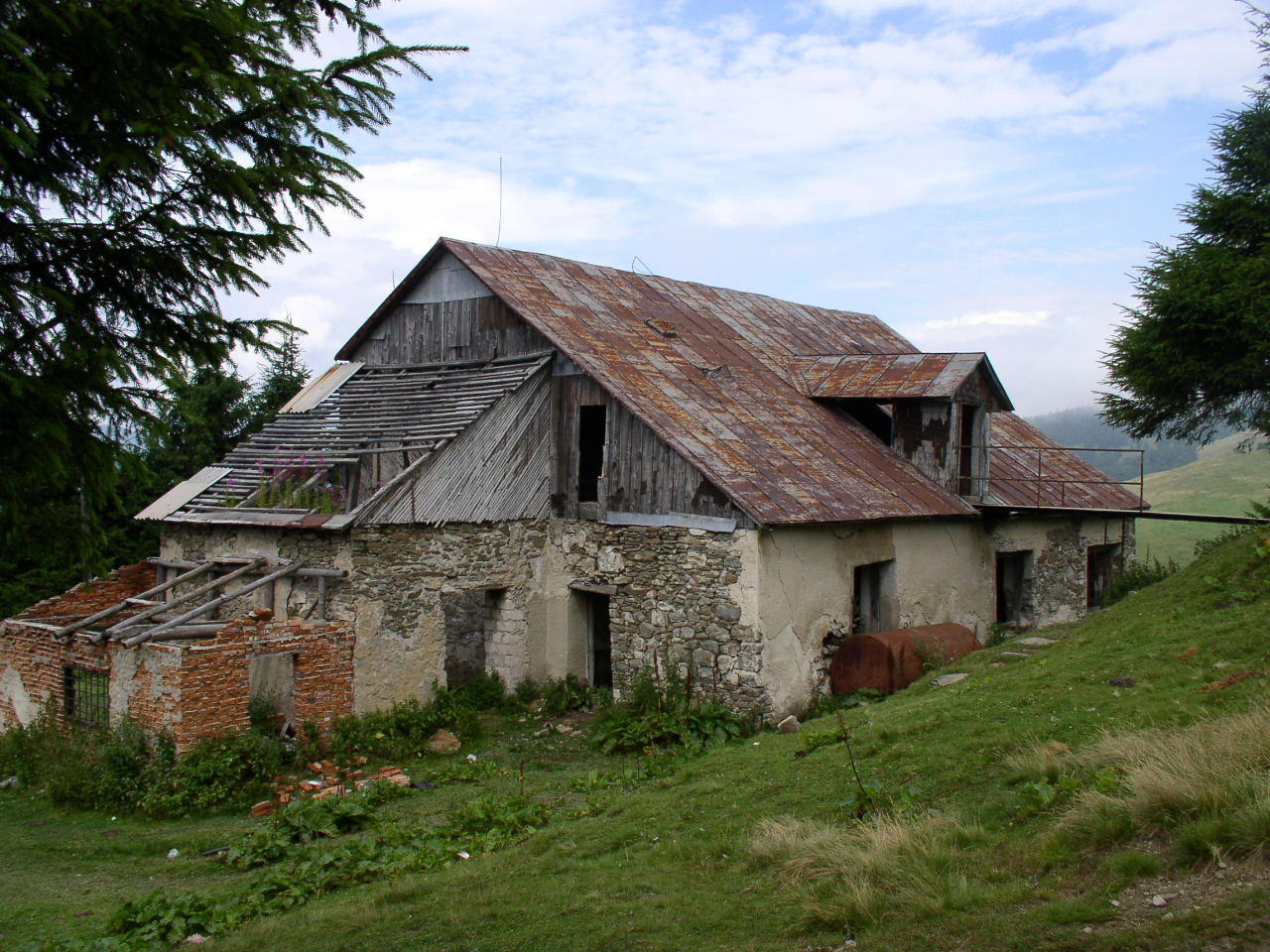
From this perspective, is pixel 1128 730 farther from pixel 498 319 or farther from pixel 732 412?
pixel 498 319

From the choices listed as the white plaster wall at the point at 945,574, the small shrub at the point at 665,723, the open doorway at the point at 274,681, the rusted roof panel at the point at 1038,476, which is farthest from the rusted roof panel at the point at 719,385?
the open doorway at the point at 274,681

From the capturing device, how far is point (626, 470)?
14375 mm

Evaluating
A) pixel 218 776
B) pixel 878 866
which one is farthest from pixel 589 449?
→ pixel 878 866

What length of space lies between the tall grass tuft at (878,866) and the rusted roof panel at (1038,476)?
35.5ft

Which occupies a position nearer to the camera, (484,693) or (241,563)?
(241,563)

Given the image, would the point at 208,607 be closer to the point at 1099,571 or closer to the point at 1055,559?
the point at 1055,559

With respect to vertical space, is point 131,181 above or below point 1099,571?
above

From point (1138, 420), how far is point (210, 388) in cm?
2077

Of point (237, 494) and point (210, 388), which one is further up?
point (210, 388)

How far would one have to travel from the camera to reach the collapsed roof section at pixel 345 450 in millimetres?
14289

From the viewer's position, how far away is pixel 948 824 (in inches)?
255

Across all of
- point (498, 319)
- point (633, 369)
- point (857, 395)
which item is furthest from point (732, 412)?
point (498, 319)

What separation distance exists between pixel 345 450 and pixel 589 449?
3.57 meters

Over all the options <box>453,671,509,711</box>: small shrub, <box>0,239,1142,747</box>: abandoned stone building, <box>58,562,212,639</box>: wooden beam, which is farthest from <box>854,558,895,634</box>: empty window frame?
<box>58,562,212,639</box>: wooden beam
